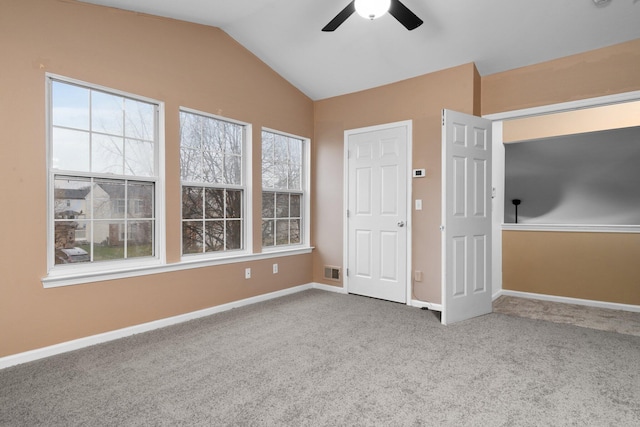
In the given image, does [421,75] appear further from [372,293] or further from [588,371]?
[588,371]

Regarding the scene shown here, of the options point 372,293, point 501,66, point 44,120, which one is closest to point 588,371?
point 372,293

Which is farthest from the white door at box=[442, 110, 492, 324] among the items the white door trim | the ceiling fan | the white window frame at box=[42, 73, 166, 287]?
the white window frame at box=[42, 73, 166, 287]

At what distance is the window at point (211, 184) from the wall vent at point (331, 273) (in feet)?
4.38

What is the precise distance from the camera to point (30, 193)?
7.93ft

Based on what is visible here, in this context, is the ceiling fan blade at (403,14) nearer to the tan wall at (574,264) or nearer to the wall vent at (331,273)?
the wall vent at (331,273)

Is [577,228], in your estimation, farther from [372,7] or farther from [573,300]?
[372,7]

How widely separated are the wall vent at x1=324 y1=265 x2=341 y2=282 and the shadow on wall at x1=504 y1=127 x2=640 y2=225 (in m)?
3.23

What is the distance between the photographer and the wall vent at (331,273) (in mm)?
4598

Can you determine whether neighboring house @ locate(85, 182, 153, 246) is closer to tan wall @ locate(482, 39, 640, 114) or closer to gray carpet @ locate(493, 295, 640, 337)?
tan wall @ locate(482, 39, 640, 114)

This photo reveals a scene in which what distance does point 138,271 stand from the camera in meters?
2.95

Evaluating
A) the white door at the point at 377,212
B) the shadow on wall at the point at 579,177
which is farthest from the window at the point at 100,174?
the shadow on wall at the point at 579,177

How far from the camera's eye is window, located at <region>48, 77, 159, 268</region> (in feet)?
8.60

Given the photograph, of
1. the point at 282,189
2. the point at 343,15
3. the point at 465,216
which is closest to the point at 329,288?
the point at 282,189

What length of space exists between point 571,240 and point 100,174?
17.1 ft
